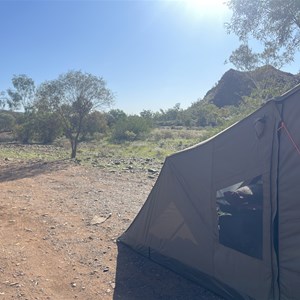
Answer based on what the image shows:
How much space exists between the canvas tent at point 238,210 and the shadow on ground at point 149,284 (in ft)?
0.39

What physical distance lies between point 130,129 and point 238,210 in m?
32.4

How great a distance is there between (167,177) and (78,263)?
1.89 metres

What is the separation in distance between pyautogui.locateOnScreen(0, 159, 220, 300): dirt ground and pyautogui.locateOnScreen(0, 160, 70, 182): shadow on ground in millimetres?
2060

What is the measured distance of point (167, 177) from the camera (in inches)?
202

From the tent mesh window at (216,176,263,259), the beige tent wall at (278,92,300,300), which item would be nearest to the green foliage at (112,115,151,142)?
the tent mesh window at (216,176,263,259)

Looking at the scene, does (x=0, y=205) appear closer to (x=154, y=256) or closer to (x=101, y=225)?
(x=101, y=225)

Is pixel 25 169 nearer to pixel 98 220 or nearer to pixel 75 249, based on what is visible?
pixel 98 220

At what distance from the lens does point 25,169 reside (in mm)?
15375

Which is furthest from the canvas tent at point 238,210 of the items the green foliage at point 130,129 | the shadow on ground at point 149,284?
the green foliage at point 130,129

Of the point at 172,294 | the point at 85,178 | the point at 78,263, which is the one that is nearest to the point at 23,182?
the point at 85,178

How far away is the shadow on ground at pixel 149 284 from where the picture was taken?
4215 mm

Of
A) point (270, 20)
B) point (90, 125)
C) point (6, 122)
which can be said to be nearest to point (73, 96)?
point (90, 125)

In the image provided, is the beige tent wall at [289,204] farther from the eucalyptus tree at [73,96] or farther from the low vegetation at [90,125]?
the eucalyptus tree at [73,96]

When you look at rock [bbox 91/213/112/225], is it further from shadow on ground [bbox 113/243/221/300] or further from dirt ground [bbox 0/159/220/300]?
shadow on ground [bbox 113/243/221/300]
